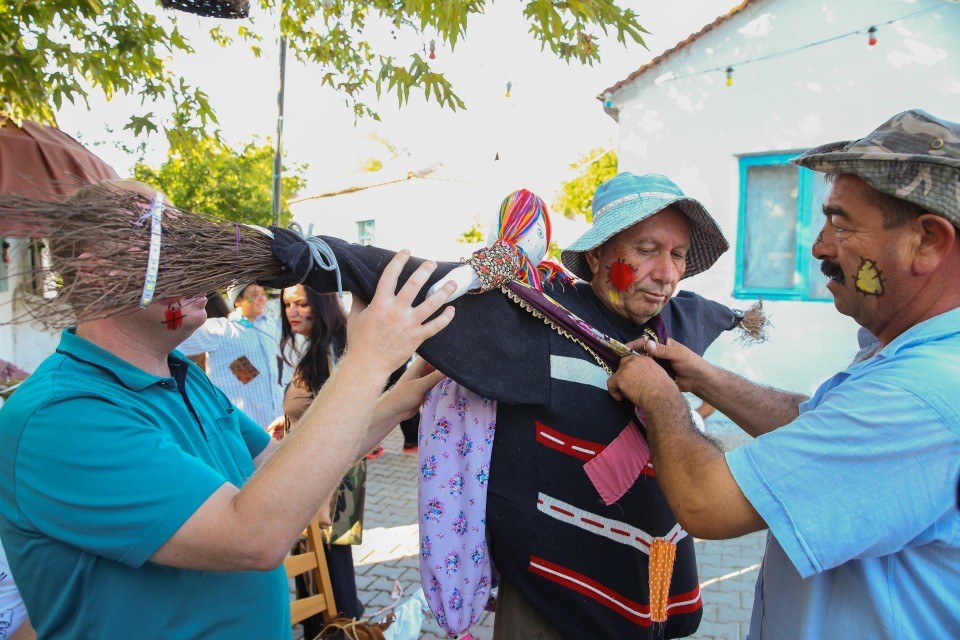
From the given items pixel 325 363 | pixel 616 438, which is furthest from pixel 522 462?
Result: pixel 325 363

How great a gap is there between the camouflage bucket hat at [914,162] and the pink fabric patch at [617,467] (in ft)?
2.79

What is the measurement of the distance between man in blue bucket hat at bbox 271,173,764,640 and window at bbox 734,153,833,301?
5.43 meters

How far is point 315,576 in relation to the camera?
3.64 metres

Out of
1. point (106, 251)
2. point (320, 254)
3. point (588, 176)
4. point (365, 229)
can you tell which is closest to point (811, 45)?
point (320, 254)

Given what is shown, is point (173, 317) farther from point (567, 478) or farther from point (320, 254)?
point (567, 478)

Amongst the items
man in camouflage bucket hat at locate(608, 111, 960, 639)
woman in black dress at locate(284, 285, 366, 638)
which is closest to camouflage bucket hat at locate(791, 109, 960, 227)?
man in camouflage bucket hat at locate(608, 111, 960, 639)

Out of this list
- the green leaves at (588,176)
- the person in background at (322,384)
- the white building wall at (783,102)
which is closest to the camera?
the person in background at (322,384)

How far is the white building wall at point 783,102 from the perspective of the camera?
6152mm

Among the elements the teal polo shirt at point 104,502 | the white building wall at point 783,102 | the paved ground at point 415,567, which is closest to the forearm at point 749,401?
the teal polo shirt at point 104,502

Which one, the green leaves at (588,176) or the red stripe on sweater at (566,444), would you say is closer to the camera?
the red stripe on sweater at (566,444)

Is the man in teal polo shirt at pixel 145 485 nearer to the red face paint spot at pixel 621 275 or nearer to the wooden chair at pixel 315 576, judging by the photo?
the red face paint spot at pixel 621 275

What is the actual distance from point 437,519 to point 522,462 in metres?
0.32

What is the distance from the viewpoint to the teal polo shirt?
126 cm

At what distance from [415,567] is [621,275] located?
11.7ft
